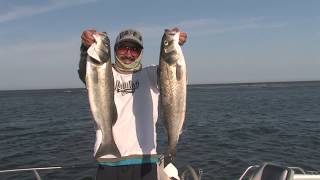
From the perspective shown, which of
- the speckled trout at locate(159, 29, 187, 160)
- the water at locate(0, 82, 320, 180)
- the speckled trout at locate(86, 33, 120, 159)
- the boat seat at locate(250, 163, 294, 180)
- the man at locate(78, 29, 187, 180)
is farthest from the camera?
→ the water at locate(0, 82, 320, 180)

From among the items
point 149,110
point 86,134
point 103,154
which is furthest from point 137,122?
point 86,134

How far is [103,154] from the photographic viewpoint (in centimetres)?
514

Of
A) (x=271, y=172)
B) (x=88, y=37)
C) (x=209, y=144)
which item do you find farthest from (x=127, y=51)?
(x=209, y=144)

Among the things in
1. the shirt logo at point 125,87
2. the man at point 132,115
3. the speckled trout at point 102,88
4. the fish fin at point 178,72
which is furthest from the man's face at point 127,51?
the fish fin at point 178,72

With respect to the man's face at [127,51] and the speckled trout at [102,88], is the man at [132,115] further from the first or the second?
the speckled trout at [102,88]

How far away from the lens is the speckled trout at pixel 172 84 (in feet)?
16.3

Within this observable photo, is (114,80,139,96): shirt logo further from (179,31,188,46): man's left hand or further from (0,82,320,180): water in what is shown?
(0,82,320,180): water

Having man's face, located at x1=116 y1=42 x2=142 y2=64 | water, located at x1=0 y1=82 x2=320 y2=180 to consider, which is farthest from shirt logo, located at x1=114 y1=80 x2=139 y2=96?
water, located at x1=0 y1=82 x2=320 y2=180

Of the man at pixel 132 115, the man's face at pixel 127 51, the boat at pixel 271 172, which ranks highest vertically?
the man's face at pixel 127 51

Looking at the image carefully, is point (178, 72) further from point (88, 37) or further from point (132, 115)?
point (88, 37)

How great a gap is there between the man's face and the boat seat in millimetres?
2702

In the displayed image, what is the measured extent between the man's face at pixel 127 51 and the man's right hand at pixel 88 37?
0.67 meters

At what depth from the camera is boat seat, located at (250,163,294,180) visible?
5969 millimetres

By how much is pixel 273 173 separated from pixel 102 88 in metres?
2.99
